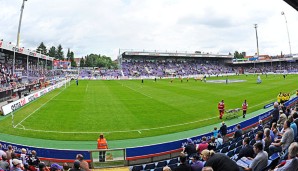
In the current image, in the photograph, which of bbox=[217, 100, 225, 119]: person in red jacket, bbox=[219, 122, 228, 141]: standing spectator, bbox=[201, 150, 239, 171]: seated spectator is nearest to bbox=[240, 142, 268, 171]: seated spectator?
bbox=[201, 150, 239, 171]: seated spectator

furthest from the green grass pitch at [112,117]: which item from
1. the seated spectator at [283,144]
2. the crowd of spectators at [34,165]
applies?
the seated spectator at [283,144]

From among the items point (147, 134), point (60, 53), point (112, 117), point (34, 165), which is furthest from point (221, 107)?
point (60, 53)

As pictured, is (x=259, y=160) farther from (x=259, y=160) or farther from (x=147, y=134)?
(x=147, y=134)

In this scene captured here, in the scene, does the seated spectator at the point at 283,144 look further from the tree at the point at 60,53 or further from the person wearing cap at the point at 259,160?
the tree at the point at 60,53

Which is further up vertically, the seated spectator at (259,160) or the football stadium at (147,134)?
the seated spectator at (259,160)

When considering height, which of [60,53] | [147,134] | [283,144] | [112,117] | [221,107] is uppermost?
[60,53]

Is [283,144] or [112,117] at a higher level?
[283,144]

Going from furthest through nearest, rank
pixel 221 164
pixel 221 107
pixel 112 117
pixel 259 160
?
1. pixel 112 117
2. pixel 221 107
3. pixel 259 160
4. pixel 221 164

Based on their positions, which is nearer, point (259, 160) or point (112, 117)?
point (259, 160)

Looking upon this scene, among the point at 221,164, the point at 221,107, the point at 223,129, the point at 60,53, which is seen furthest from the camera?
the point at 60,53

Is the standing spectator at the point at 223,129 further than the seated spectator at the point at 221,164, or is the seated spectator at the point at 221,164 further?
the standing spectator at the point at 223,129

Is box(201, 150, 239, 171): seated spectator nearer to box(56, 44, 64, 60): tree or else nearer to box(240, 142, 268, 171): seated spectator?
box(240, 142, 268, 171): seated spectator

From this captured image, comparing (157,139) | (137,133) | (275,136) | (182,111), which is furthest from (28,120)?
(275,136)

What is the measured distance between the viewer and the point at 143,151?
13.3 meters
